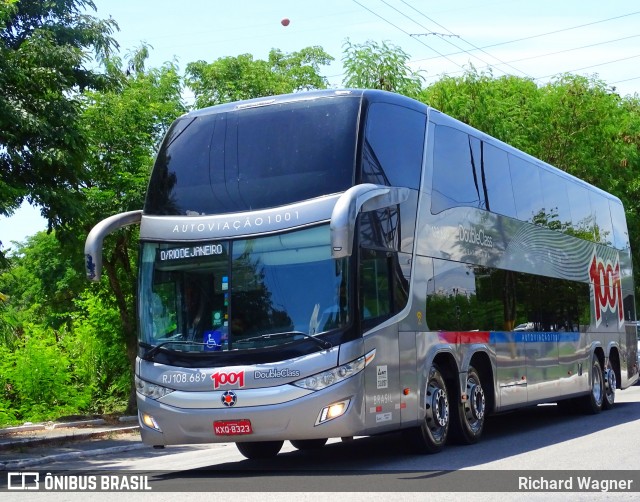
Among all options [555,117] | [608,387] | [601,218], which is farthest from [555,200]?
[555,117]

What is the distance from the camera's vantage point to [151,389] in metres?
13.3

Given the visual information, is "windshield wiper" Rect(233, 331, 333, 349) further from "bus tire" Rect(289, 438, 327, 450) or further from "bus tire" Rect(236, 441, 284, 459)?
"bus tire" Rect(289, 438, 327, 450)

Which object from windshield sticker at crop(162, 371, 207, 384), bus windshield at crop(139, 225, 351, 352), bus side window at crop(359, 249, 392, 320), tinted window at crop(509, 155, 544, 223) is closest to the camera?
bus windshield at crop(139, 225, 351, 352)

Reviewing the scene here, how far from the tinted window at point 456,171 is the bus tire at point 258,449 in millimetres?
3792

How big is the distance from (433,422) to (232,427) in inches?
127

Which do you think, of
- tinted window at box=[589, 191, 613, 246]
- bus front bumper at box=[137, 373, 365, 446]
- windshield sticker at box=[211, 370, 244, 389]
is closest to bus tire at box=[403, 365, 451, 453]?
bus front bumper at box=[137, 373, 365, 446]

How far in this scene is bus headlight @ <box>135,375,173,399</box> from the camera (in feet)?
43.1

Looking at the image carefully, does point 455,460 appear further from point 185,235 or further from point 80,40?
point 80,40

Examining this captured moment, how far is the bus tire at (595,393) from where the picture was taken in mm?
22375

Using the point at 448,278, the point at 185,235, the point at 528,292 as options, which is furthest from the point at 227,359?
the point at 528,292

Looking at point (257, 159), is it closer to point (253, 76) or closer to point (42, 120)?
point (42, 120)

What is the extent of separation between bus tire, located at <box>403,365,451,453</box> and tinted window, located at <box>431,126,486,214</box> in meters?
2.27

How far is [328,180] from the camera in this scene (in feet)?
42.7

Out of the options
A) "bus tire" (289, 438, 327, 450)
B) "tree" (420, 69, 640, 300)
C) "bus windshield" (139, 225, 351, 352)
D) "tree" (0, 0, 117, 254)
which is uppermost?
"tree" (420, 69, 640, 300)
